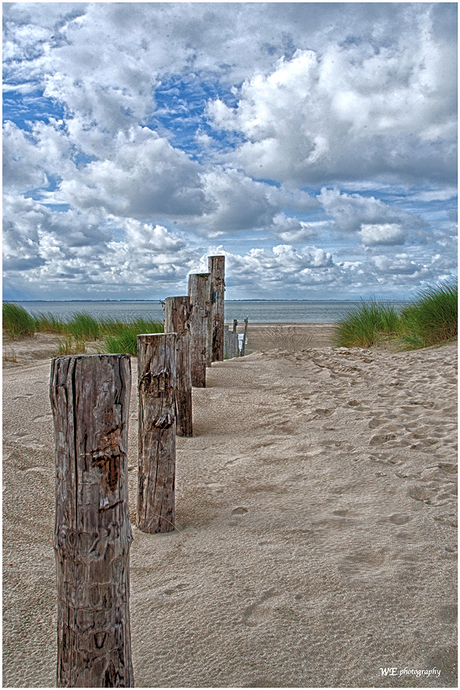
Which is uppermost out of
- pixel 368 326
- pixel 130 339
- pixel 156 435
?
pixel 368 326

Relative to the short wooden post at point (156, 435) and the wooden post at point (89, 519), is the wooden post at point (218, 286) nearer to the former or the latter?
the short wooden post at point (156, 435)

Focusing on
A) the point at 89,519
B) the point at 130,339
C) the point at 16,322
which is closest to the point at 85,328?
the point at 16,322

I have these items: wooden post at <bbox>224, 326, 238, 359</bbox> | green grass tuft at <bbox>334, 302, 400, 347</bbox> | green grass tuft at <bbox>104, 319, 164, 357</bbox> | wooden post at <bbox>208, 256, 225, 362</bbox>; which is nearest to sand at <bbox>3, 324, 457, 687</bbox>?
wooden post at <bbox>208, 256, 225, 362</bbox>

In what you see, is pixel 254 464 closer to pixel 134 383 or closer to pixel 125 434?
pixel 125 434

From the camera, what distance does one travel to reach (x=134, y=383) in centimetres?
684

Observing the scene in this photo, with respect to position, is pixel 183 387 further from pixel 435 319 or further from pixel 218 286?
pixel 435 319

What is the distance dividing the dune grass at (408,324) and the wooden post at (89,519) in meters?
9.79

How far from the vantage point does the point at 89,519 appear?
1.70 metres

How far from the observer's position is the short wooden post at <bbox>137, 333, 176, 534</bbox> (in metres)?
3.18

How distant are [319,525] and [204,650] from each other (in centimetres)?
126

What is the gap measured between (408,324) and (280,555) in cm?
954

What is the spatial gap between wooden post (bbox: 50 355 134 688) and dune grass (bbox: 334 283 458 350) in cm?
979

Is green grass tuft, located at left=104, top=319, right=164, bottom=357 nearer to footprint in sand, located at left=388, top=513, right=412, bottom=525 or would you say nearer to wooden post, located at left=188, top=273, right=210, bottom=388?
wooden post, located at left=188, top=273, right=210, bottom=388

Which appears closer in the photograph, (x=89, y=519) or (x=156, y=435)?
(x=89, y=519)
